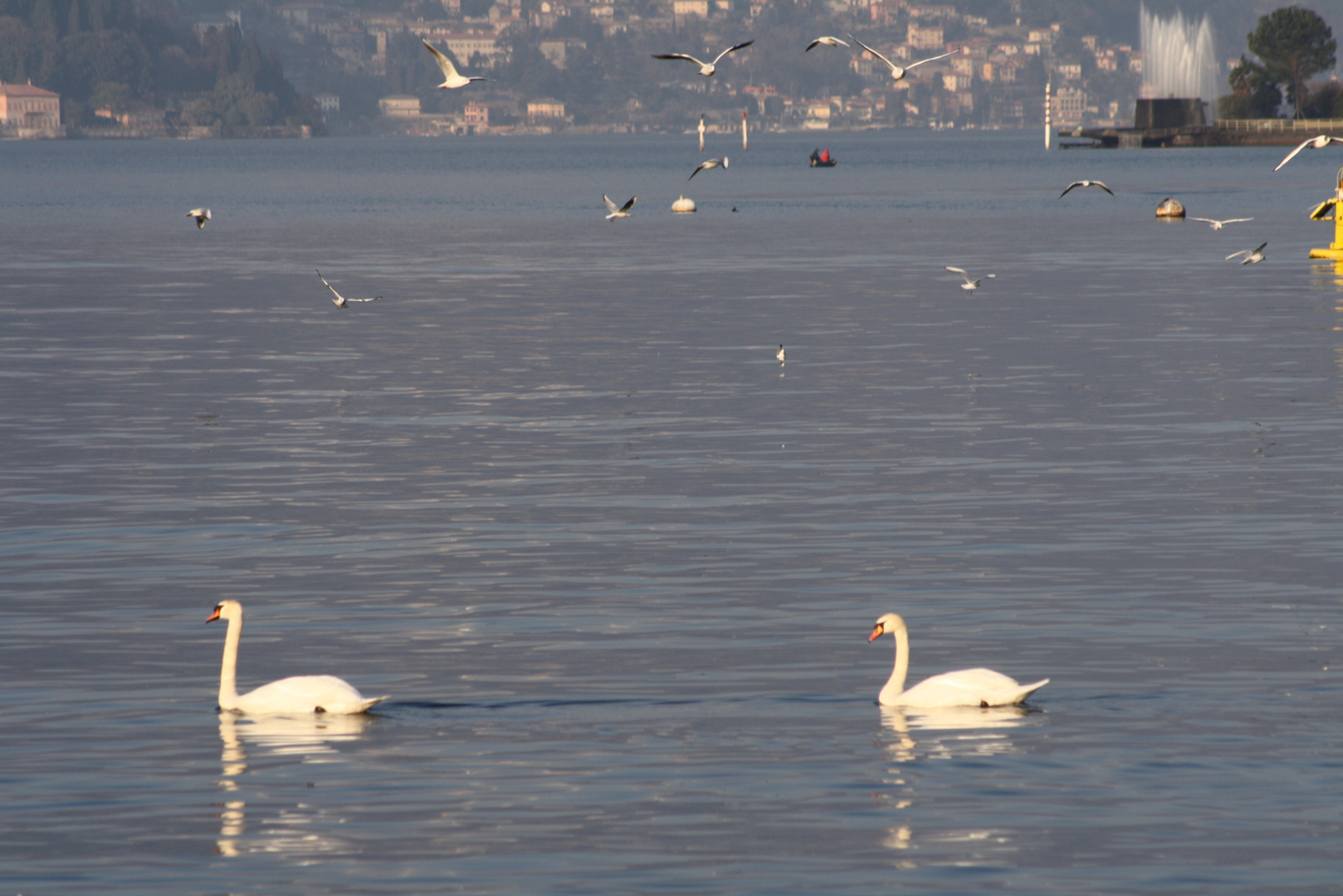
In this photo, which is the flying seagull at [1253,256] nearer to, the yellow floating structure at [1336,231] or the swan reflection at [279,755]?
the yellow floating structure at [1336,231]

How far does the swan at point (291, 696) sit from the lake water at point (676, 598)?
0.17 metres

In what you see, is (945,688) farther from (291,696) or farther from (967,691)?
(291,696)

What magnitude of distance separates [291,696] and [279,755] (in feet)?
2.56

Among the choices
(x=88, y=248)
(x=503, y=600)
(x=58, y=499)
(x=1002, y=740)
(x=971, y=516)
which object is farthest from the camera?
(x=88, y=248)

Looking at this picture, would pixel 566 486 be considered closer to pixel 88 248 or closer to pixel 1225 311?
pixel 1225 311

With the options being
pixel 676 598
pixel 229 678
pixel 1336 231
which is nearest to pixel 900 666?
pixel 676 598

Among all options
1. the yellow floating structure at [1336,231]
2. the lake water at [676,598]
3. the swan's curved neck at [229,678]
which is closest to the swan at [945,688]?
the lake water at [676,598]

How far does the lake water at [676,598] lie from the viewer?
13.5 metres

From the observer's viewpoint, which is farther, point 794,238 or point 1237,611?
point 794,238

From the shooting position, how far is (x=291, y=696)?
1628 cm

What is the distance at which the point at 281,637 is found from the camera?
19.2 m

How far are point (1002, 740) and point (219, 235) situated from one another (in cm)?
8602

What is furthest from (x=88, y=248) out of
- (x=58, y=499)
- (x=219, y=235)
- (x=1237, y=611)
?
(x=1237, y=611)

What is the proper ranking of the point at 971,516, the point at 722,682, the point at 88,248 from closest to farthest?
the point at 722,682 < the point at 971,516 < the point at 88,248
